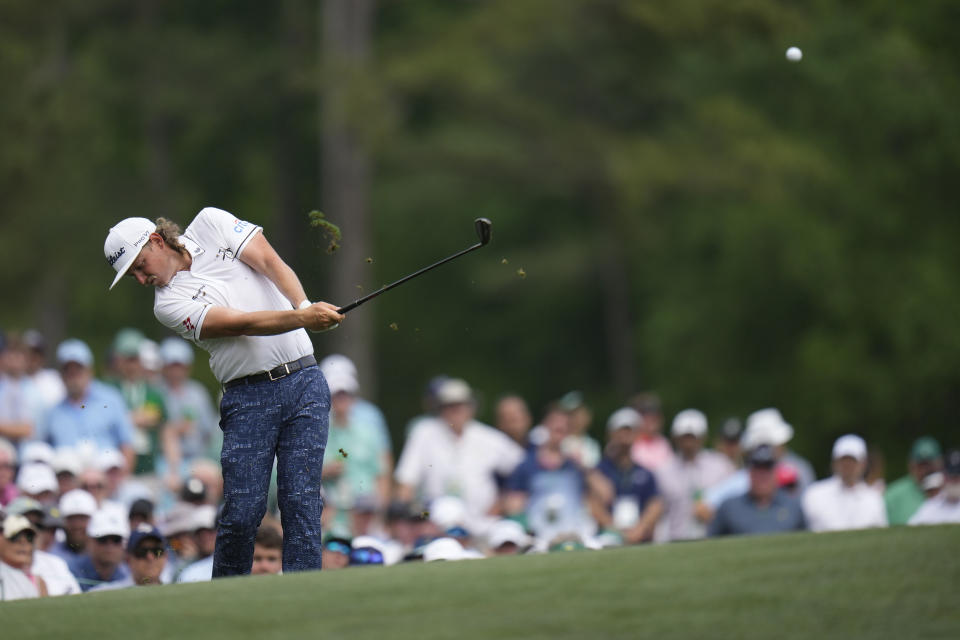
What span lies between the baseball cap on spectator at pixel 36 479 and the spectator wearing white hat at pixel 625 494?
3976 mm

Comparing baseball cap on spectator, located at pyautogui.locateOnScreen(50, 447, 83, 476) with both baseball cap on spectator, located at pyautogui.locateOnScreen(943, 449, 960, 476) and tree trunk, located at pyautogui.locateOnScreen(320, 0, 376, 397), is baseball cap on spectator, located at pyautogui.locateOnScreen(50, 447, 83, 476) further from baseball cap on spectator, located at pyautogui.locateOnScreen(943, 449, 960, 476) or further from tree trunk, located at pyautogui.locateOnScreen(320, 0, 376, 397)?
tree trunk, located at pyautogui.locateOnScreen(320, 0, 376, 397)

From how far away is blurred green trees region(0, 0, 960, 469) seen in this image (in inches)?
913

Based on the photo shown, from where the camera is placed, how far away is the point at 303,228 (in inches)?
1059

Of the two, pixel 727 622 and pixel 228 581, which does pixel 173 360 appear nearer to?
pixel 228 581

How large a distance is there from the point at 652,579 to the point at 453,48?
57.3 feet

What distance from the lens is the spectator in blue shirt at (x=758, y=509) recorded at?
423 inches

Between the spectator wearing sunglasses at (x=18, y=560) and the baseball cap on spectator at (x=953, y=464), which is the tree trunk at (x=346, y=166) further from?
the spectator wearing sunglasses at (x=18, y=560)

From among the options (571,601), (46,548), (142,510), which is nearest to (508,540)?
(142,510)

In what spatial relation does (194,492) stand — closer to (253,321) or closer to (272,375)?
(272,375)

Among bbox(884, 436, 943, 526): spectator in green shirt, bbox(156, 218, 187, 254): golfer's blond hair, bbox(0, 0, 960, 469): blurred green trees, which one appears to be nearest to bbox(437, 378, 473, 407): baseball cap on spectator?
bbox(884, 436, 943, 526): spectator in green shirt

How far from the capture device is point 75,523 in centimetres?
939

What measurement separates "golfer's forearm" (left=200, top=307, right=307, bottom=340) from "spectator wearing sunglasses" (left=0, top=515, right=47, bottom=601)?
1.96 metres

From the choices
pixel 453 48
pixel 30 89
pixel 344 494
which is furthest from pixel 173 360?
pixel 453 48

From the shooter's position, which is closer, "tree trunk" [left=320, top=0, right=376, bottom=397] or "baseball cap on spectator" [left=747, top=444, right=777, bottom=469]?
"baseball cap on spectator" [left=747, top=444, right=777, bottom=469]
